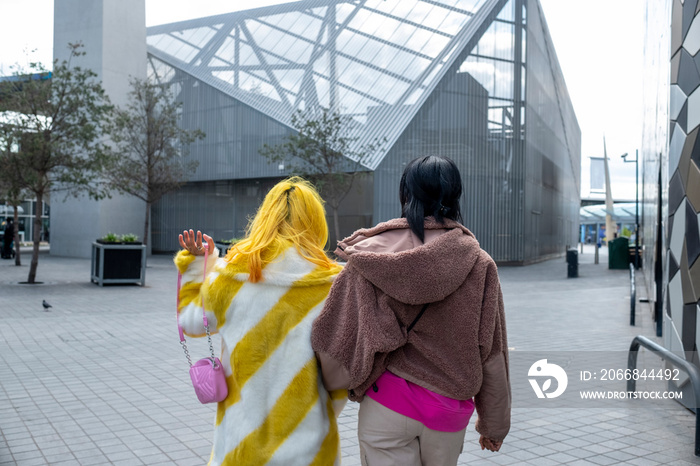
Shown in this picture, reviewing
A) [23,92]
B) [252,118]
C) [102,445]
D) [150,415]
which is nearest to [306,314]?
[102,445]

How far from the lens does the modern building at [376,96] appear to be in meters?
26.8

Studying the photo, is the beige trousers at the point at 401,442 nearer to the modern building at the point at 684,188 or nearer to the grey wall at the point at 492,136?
the modern building at the point at 684,188

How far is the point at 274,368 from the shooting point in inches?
87.1

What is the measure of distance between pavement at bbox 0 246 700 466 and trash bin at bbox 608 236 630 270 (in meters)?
15.3

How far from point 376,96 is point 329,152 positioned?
457cm

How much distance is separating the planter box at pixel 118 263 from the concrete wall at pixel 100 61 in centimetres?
1291

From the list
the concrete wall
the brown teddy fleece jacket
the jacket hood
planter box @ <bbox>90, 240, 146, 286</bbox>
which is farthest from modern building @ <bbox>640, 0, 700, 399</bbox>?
the concrete wall

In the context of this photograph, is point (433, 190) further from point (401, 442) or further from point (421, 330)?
point (401, 442)

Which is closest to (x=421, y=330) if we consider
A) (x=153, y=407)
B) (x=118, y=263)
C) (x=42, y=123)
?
(x=153, y=407)

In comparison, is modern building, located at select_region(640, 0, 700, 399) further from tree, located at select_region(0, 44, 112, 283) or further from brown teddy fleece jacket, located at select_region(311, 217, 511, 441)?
tree, located at select_region(0, 44, 112, 283)

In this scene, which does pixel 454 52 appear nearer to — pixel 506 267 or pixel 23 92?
pixel 506 267

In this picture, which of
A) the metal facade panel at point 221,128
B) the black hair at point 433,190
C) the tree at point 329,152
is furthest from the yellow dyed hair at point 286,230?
the metal facade panel at point 221,128

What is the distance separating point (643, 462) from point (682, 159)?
294 centimetres

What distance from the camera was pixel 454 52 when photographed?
27047mm
